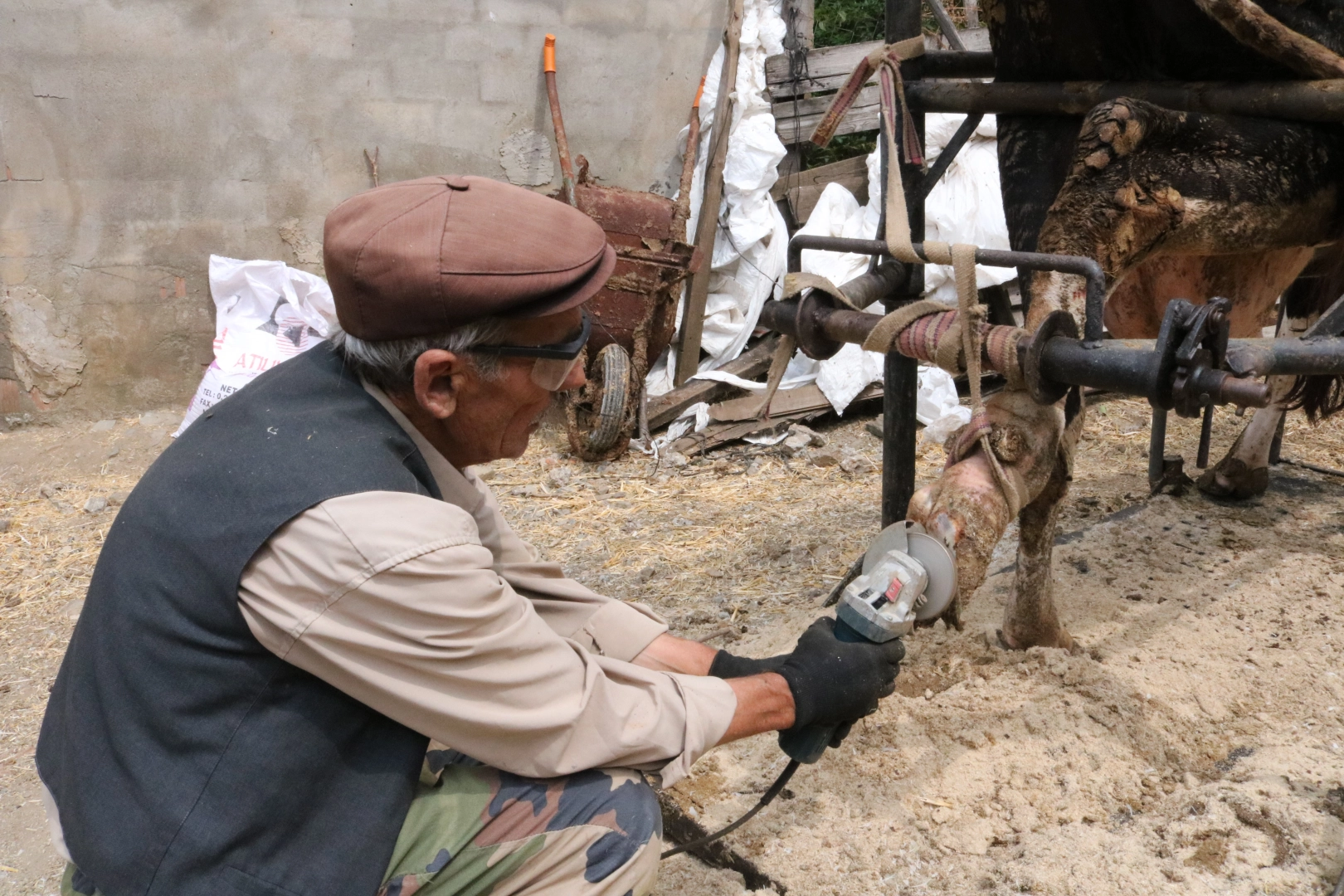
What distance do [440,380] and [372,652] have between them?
0.41 metres

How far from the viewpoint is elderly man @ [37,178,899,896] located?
1.39m

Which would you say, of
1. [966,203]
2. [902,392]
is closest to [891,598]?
[902,392]

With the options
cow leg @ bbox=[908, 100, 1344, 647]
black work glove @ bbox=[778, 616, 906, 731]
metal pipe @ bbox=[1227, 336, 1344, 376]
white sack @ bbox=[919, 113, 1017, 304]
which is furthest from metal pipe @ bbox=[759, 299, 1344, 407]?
white sack @ bbox=[919, 113, 1017, 304]

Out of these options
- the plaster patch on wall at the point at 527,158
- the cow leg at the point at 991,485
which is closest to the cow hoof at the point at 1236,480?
the cow leg at the point at 991,485

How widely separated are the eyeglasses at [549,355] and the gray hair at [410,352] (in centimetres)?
1

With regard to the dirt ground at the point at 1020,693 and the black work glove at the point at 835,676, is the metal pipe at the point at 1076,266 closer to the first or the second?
the black work glove at the point at 835,676

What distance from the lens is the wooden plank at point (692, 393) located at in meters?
5.43

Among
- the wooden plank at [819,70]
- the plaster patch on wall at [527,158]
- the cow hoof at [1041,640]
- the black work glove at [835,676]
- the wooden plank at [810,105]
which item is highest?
the wooden plank at [819,70]

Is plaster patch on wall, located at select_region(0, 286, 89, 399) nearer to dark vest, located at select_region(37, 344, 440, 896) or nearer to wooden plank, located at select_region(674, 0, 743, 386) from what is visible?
wooden plank, located at select_region(674, 0, 743, 386)

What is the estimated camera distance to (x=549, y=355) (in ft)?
5.19

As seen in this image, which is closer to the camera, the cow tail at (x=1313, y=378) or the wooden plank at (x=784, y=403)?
the cow tail at (x=1313, y=378)

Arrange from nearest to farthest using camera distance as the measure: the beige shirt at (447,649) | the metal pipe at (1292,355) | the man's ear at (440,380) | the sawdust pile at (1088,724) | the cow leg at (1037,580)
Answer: the beige shirt at (447,649), the man's ear at (440,380), the metal pipe at (1292,355), the sawdust pile at (1088,724), the cow leg at (1037,580)

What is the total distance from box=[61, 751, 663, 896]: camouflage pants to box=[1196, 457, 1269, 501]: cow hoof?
10.4ft

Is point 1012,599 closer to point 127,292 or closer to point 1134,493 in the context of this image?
point 1134,493
